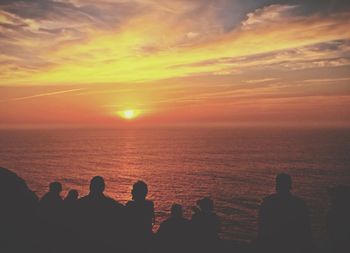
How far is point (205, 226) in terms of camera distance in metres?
7.54

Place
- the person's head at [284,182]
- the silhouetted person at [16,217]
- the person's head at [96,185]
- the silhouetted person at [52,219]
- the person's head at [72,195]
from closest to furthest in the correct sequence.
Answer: the person's head at [284,182]
the person's head at [96,185]
the silhouetted person at [16,217]
the silhouetted person at [52,219]
the person's head at [72,195]

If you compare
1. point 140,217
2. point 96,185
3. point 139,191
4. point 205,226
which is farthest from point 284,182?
point 96,185

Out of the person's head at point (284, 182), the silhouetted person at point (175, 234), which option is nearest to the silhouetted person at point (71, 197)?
the silhouetted person at point (175, 234)

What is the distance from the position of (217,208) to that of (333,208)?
4114 centimetres

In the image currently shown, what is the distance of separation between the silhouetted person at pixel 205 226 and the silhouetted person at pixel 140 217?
108cm

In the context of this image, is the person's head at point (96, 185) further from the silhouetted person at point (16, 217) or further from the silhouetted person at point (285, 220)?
the silhouetted person at point (285, 220)

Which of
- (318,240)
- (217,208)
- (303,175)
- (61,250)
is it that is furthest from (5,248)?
(303,175)

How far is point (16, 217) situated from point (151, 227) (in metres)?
3.81

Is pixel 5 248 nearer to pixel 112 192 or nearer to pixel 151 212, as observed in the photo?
pixel 151 212

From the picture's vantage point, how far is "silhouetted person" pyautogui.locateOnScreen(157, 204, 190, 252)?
7.32 meters

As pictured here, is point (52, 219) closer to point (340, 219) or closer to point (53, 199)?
point (53, 199)

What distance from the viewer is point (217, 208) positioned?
1869 inches

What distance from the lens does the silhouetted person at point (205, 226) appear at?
7.48 meters

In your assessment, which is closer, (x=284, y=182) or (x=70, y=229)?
(x=284, y=182)
